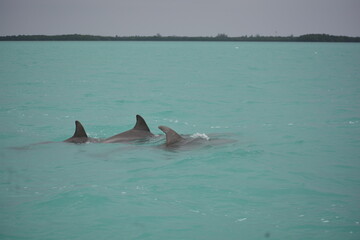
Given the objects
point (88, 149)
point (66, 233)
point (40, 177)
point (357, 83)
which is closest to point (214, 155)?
point (88, 149)

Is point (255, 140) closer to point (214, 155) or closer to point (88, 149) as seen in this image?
point (214, 155)

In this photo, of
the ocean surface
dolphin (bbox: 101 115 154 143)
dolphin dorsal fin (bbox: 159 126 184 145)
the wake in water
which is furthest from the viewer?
dolphin (bbox: 101 115 154 143)

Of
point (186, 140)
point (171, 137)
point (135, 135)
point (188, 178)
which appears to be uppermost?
point (171, 137)

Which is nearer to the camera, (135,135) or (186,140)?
(186,140)

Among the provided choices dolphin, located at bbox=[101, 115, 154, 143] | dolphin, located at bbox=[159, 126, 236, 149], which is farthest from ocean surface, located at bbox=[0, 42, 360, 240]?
dolphin, located at bbox=[101, 115, 154, 143]

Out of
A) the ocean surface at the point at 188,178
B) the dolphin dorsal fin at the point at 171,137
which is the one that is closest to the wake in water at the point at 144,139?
the dolphin dorsal fin at the point at 171,137

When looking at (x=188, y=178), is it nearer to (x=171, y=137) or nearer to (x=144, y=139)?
(x=171, y=137)

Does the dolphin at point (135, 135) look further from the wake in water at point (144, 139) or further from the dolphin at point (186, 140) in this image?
the dolphin at point (186, 140)

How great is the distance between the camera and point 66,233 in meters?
7.79

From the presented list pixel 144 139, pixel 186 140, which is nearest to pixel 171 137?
pixel 186 140

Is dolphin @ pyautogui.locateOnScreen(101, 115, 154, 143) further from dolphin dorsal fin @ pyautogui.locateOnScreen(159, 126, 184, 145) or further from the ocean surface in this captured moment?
dolphin dorsal fin @ pyautogui.locateOnScreen(159, 126, 184, 145)

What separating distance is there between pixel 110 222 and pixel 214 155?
201 inches

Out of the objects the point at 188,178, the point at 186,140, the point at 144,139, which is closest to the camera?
the point at 188,178

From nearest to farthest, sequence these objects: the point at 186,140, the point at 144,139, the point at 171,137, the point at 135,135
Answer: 1. the point at 171,137
2. the point at 186,140
3. the point at 144,139
4. the point at 135,135
